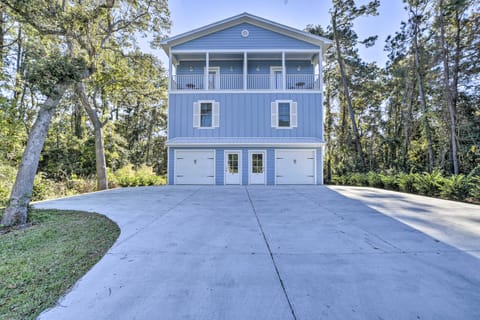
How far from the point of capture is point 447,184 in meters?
6.73

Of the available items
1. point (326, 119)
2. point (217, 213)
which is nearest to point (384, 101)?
point (326, 119)

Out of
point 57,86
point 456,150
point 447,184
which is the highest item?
point 57,86

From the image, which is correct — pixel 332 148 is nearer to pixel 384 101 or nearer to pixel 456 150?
pixel 384 101

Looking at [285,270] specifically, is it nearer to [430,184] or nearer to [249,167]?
[430,184]

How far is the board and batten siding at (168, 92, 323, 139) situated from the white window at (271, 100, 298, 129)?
7.8 inches

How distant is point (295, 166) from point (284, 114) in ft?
8.70

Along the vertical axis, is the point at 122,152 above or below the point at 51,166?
above

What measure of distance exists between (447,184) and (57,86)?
36.0ft

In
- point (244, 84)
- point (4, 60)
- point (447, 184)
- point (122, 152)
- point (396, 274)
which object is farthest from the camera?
point (122, 152)

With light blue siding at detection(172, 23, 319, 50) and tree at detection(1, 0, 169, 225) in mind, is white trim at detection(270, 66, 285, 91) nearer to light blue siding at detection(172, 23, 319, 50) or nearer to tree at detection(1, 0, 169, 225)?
light blue siding at detection(172, 23, 319, 50)

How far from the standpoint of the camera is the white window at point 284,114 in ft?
35.9

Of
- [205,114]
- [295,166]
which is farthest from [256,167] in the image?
[205,114]

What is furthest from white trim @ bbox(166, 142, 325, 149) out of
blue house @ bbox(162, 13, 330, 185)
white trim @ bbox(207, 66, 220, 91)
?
white trim @ bbox(207, 66, 220, 91)

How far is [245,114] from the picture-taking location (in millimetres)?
11070
